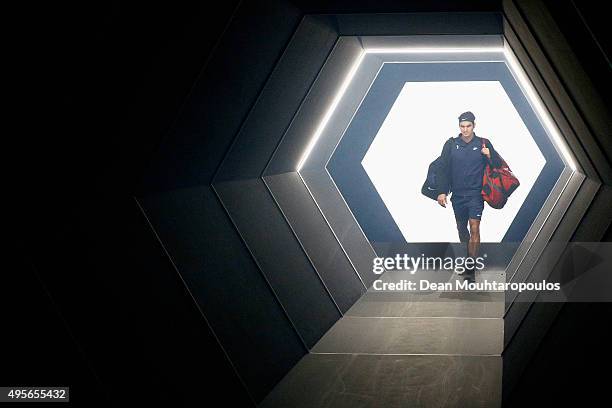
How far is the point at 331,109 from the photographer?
1019 cm

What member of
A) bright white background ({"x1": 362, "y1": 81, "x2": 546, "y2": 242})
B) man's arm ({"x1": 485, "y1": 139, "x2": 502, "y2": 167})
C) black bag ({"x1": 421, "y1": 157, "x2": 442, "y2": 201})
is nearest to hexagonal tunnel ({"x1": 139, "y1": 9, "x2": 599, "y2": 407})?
bright white background ({"x1": 362, "y1": 81, "x2": 546, "y2": 242})

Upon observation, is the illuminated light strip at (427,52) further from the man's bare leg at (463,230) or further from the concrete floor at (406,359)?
the concrete floor at (406,359)

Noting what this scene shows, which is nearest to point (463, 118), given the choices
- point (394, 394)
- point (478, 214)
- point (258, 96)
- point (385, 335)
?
point (478, 214)

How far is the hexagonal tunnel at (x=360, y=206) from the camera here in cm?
562

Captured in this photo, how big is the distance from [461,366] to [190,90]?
2.57 meters

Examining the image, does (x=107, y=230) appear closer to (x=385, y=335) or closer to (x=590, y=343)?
(x=590, y=343)

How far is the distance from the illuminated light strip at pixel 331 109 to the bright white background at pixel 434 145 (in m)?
2.36

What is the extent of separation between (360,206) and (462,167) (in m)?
2.69

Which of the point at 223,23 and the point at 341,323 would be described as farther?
the point at 341,323

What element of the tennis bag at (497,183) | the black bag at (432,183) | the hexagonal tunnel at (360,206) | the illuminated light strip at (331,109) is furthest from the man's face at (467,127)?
the illuminated light strip at (331,109)

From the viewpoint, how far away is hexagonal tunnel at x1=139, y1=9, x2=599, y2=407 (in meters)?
5.62

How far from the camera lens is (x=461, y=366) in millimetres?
6066

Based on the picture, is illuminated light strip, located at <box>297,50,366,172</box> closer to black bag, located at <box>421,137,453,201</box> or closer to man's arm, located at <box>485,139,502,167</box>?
black bag, located at <box>421,137,453,201</box>

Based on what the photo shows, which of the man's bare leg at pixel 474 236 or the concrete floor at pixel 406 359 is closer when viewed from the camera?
the concrete floor at pixel 406 359
